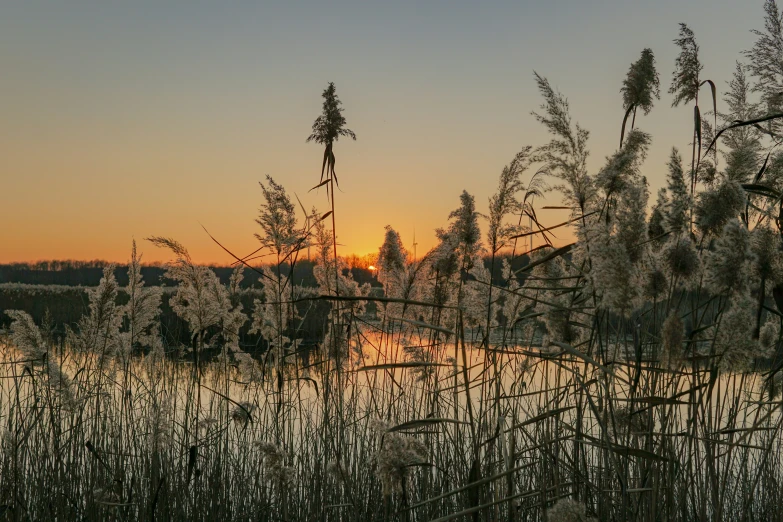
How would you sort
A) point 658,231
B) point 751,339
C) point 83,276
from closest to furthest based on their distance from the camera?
point 751,339 → point 658,231 → point 83,276

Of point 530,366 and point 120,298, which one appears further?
point 120,298

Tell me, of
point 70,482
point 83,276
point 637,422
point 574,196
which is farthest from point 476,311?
point 83,276

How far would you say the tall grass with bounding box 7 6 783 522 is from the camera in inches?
76.5

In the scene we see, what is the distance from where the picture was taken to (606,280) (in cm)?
167

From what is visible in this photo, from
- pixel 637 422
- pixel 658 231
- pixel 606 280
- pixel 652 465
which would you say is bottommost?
pixel 652 465

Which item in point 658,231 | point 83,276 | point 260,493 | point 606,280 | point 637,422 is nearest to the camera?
point 606,280

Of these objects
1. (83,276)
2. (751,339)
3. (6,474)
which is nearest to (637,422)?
(751,339)

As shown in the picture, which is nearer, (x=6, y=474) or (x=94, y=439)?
(x=6, y=474)

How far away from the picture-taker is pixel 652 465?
7.48ft

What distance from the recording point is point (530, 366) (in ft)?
Result: 11.2

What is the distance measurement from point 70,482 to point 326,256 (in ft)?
6.44

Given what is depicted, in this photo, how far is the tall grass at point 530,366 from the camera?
1.94 metres

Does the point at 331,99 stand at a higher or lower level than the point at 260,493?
higher

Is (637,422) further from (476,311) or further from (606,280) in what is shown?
(476,311)
